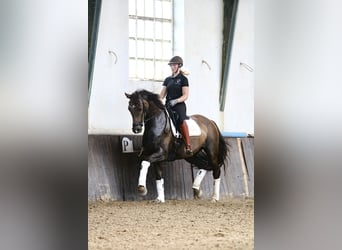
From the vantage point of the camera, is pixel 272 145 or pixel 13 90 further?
pixel 272 145

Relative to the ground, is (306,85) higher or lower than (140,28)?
lower

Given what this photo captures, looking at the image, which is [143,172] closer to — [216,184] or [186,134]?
[186,134]

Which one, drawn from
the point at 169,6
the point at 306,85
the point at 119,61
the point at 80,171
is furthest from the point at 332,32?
the point at 80,171

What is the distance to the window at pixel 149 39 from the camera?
3.28 meters

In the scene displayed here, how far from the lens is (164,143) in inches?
132

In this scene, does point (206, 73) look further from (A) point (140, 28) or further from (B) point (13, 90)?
(B) point (13, 90)

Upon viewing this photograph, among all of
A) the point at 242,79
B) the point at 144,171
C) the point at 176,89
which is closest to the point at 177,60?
the point at 176,89

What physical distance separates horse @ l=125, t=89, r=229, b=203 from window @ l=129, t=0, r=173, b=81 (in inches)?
5.0

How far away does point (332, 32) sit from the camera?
3236 millimetres

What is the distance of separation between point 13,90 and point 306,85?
1558 mm

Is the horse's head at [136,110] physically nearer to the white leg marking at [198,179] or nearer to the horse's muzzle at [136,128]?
the horse's muzzle at [136,128]

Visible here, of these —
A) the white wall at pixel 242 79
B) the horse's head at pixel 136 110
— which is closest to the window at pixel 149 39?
the horse's head at pixel 136 110

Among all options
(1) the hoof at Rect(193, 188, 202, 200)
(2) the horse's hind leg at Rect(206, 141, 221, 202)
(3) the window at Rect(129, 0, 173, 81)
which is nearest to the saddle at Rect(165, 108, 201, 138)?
(2) the horse's hind leg at Rect(206, 141, 221, 202)

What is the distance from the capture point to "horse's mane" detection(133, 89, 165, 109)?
3.29 m
